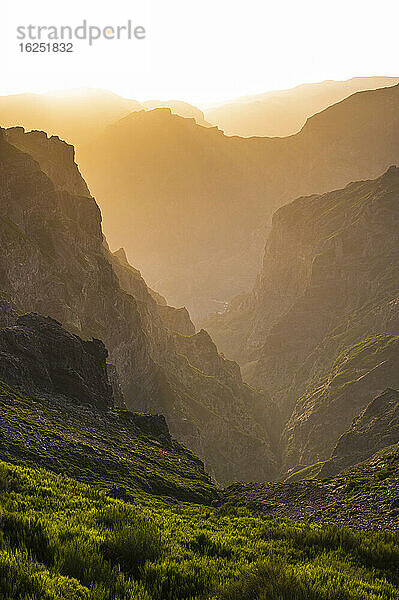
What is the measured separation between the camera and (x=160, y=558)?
9.15 metres

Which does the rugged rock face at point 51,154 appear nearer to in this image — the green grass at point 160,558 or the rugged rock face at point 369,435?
the rugged rock face at point 369,435

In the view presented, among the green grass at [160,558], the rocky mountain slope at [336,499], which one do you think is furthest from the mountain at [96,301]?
the green grass at [160,558]

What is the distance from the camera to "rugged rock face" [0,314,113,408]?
4958 centimetres

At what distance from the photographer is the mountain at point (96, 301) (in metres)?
92.3

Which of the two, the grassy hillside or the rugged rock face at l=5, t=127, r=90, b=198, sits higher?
the rugged rock face at l=5, t=127, r=90, b=198

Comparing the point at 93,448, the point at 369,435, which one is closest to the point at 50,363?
the point at 93,448

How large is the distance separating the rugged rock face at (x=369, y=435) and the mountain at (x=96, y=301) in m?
40.5

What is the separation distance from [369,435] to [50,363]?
91011mm

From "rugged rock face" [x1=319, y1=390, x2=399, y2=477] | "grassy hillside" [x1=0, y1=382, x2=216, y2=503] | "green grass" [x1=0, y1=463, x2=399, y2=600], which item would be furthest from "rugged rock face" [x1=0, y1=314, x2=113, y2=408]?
"rugged rock face" [x1=319, y1=390, x2=399, y2=477]

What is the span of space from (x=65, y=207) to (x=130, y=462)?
4010 inches

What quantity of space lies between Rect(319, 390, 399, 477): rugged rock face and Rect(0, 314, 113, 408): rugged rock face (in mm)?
75976

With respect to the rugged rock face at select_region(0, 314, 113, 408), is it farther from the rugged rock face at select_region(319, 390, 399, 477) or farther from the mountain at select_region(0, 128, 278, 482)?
the rugged rock face at select_region(319, 390, 399, 477)

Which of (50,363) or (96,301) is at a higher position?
(96,301)

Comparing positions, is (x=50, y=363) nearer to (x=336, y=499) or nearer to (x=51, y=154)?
(x=336, y=499)
